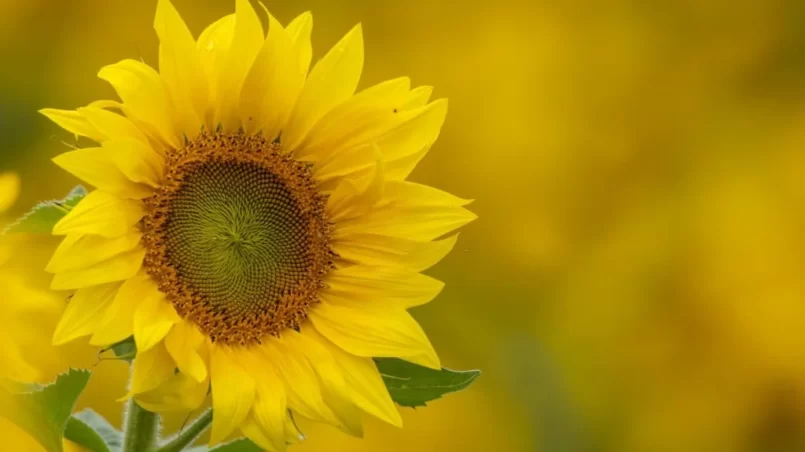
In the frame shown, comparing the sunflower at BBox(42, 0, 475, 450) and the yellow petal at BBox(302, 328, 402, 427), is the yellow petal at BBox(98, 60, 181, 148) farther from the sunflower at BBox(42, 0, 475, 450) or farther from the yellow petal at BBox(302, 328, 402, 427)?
the yellow petal at BBox(302, 328, 402, 427)

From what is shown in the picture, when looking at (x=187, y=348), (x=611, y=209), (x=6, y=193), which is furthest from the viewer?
(x=611, y=209)

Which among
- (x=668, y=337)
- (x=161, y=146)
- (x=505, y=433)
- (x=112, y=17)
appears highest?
(x=161, y=146)

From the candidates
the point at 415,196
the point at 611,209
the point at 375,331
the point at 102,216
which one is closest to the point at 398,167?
the point at 415,196

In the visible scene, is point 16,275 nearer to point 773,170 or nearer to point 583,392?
point 583,392

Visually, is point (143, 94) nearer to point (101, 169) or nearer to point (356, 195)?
point (101, 169)

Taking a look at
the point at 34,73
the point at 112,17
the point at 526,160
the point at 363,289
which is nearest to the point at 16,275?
the point at 363,289

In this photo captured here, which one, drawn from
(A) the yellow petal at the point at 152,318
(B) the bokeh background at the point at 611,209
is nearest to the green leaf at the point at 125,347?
(A) the yellow petal at the point at 152,318

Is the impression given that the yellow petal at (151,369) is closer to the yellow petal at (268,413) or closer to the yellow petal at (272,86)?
the yellow petal at (268,413)
